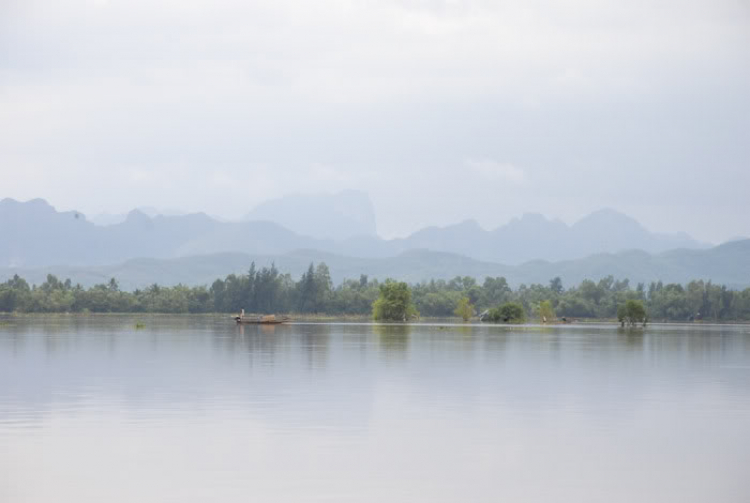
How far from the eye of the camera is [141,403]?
3925 centimetres

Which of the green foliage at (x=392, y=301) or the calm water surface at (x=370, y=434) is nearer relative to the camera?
the calm water surface at (x=370, y=434)

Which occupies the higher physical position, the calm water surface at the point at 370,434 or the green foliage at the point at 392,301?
the green foliage at the point at 392,301

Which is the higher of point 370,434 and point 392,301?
→ point 392,301

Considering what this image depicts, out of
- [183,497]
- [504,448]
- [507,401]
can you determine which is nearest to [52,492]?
[183,497]

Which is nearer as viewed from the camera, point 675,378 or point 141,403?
point 141,403

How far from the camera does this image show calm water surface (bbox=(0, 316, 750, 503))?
76.5 ft

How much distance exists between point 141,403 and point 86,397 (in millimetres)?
3668

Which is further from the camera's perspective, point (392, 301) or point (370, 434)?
point (392, 301)

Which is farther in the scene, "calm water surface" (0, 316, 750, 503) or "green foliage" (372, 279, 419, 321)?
"green foliage" (372, 279, 419, 321)

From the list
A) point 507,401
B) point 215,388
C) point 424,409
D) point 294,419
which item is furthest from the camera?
point 215,388

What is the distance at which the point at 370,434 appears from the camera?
3105 cm

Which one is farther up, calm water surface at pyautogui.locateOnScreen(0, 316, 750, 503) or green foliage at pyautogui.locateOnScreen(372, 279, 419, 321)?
green foliage at pyautogui.locateOnScreen(372, 279, 419, 321)

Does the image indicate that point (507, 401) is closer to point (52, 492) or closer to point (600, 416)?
point (600, 416)

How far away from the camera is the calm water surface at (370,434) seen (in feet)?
76.5
